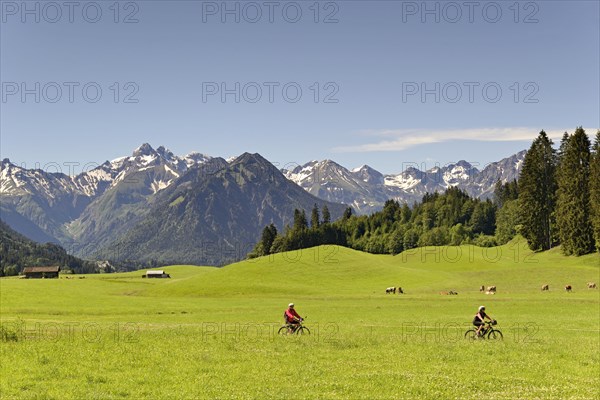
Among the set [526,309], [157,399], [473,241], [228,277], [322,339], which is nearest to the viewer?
[157,399]

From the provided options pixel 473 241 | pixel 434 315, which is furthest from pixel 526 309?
pixel 473 241

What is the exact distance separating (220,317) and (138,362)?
30.5 m

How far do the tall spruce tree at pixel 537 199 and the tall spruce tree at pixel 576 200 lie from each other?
732 cm

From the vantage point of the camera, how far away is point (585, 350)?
3275 centimetres

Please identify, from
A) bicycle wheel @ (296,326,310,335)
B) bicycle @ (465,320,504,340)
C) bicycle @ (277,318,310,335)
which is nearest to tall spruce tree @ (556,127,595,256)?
bicycle @ (465,320,504,340)

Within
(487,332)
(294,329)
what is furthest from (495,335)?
(294,329)

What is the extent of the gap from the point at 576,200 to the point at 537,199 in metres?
15.8

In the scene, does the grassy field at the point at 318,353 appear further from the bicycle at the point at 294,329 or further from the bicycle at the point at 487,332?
the bicycle at the point at 487,332

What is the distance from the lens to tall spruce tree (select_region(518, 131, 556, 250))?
5113 inches

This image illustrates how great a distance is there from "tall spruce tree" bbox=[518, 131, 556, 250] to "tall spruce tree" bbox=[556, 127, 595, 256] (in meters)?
7.32

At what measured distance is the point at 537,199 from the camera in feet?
429

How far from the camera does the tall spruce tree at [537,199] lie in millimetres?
129875

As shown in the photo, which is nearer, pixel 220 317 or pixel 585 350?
pixel 585 350

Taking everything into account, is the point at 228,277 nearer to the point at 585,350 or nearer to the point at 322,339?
the point at 322,339
